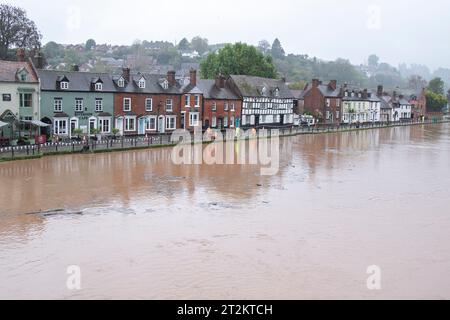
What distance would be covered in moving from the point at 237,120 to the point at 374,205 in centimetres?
3513

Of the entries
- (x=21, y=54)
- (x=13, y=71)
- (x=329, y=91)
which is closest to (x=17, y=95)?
(x=13, y=71)

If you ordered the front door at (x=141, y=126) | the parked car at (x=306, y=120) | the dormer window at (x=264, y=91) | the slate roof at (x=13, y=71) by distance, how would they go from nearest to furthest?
the slate roof at (x=13, y=71)
the front door at (x=141, y=126)
the dormer window at (x=264, y=91)
the parked car at (x=306, y=120)

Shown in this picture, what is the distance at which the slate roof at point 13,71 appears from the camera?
1505 inches

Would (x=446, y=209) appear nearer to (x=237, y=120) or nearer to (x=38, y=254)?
(x=38, y=254)

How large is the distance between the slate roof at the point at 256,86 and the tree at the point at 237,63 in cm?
563

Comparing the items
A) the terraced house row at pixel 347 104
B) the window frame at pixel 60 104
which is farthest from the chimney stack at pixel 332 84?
the window frame at pixel 60 104

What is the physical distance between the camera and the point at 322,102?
77438 millimetres

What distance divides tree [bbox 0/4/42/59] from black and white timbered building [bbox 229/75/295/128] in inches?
871

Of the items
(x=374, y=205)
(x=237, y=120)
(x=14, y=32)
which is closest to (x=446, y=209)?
(x=374, y=205)

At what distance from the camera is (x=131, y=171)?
3089cm

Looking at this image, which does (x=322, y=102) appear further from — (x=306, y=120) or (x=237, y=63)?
(x=237, y=63)

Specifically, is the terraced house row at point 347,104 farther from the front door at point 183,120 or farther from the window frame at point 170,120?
the window frame at point 170,120

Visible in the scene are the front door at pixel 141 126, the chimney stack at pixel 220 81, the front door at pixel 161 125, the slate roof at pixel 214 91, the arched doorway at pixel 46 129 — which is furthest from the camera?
the chimney stack at pixel 220 81

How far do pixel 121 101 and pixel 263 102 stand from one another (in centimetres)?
2173
